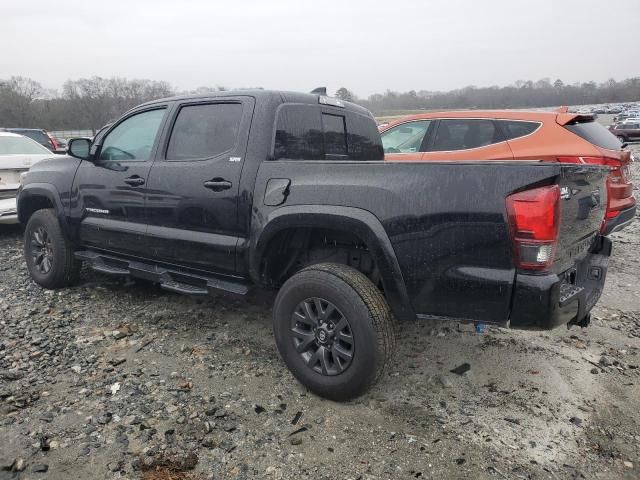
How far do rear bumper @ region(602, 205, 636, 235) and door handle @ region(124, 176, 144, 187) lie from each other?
430 centimetres

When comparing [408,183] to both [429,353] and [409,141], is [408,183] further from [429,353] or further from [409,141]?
[409,141]

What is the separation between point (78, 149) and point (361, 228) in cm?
293

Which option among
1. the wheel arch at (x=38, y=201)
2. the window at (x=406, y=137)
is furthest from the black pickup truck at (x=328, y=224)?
the window at (x=406, y=137)

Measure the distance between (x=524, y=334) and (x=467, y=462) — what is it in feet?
5.69

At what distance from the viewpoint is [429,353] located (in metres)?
3.62

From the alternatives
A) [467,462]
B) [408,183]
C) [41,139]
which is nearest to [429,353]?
[467,462]

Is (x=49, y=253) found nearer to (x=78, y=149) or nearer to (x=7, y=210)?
(x=78, y=149)

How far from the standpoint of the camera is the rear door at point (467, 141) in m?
5.56

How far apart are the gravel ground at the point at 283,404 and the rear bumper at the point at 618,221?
3.36 feet

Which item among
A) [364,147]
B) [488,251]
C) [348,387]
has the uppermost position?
[364,147]

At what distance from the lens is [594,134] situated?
5391 millimetres

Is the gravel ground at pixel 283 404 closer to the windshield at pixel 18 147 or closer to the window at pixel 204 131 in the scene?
the window at pixel 204 131

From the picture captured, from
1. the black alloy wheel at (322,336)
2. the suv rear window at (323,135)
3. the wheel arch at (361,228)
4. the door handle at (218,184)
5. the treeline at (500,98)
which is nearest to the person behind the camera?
the wheel arch at (361,228)

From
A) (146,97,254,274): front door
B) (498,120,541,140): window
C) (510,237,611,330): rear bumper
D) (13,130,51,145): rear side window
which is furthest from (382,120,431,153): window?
(13,130,51,145): rear side window
